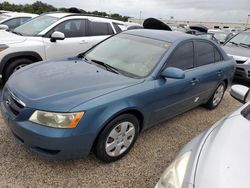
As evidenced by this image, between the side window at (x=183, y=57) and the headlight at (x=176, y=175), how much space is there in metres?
1.73

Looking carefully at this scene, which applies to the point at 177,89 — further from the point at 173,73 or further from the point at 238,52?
the point at 238,52

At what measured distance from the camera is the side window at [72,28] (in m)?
5.64

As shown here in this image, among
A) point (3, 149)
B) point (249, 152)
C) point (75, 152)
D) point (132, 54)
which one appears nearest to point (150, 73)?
point (132, 54)

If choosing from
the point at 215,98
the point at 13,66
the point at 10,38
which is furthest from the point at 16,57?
the point at 215,98

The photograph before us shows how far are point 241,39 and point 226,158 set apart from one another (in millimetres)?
7756

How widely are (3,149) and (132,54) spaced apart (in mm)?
2048

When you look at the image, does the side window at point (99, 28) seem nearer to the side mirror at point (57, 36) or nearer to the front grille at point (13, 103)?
the side mirror at point (57, 36)

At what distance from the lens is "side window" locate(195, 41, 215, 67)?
409cm

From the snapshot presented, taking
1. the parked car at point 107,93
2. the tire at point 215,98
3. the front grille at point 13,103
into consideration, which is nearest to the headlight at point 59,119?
the parked car at point 107,93

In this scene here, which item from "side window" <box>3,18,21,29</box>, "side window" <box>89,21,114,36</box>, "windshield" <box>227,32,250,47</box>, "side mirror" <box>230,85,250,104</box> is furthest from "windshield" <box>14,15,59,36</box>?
"windshield" <box>227,32,250,47</box>

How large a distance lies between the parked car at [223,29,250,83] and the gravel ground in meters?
4.37

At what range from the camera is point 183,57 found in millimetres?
3729

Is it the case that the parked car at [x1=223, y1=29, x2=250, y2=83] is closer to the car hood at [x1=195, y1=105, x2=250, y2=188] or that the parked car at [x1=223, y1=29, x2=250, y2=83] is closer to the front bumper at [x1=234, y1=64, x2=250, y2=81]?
the front bumper at [x1=234, y1=64, x2=250, y2=81]

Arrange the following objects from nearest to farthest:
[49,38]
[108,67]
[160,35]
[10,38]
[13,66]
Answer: [108,67], [160,35], [13,66], [10,38], [49,38]
